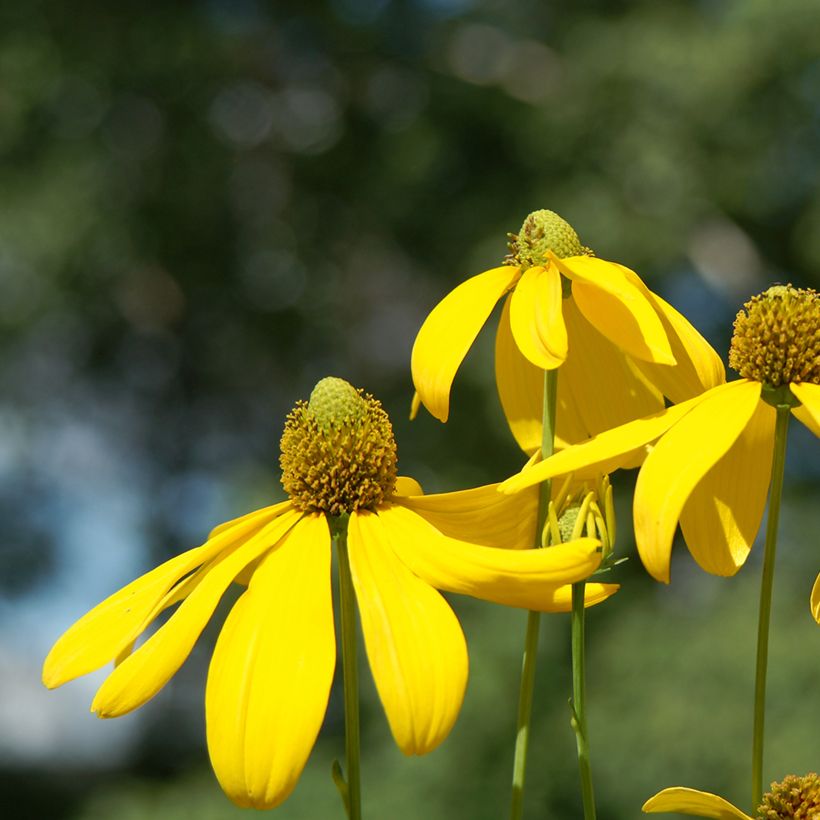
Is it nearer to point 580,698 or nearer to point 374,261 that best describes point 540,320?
point 580,698

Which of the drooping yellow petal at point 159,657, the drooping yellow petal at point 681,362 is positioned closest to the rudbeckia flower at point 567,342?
the drooping yellow petal at point 681,362

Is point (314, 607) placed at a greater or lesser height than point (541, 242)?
lesser

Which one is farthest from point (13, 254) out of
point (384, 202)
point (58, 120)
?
point (384, 202)

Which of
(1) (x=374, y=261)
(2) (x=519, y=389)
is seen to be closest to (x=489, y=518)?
(2) (x=519, y=389)

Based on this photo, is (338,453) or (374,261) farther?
(374,261)

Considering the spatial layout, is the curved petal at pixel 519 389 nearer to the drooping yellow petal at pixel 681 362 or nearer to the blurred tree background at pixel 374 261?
the drooping yellow petal at pixel 681 362

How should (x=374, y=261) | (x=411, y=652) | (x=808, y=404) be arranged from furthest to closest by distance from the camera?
(x=374, y=261), (x=808, y=404), (x=411, y=652)

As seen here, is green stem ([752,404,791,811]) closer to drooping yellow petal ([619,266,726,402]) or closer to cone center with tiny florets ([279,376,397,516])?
drooping yellow petal ([619,266,726,402])

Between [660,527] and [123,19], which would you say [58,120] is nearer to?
[123,19]
